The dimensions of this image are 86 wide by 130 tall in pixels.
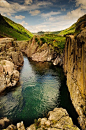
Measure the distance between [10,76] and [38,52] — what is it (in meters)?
44.0

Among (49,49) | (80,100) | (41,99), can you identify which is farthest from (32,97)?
(49,49)

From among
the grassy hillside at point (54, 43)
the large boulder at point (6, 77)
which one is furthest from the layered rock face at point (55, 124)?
the grassy hillside at point (54, 43)

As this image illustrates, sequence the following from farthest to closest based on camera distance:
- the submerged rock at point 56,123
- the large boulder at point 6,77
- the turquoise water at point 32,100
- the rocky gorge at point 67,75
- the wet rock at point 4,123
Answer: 1. the large boulder at point 6,77
2. the turquoise water at point 32,100
3. the wet rock at point 4,123
4. the rocky gorge at point 67,75
5. the submerged rock at point 56,123

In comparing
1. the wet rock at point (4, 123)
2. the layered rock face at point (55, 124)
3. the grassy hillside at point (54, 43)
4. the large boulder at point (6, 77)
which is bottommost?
the wet rock at point (4, 123)

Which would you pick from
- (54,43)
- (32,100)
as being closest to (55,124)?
(32,100)

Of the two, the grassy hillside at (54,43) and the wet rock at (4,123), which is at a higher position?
the grassy hillside at (54,43)

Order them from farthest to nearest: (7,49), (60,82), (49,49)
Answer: (49,49), (7,49), (60,82)

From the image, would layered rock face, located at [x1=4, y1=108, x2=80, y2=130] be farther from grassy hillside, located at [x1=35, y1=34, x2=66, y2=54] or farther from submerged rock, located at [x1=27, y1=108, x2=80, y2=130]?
grassy hillside, located at [x1=35, y1=34, x2=66, y2=54]

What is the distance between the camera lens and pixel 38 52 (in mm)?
75875

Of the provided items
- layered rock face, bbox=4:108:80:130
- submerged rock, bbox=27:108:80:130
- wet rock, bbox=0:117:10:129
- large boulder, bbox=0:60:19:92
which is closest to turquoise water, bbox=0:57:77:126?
wet rock, bbox=0:117:10:129

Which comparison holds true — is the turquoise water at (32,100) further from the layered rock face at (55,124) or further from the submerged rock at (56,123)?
the submerged rock at (56,123)

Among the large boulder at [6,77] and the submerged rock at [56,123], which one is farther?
the large boulder at [6,77]

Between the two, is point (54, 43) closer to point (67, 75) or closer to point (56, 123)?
point (67, 75)

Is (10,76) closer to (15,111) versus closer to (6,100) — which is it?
(6,100)
